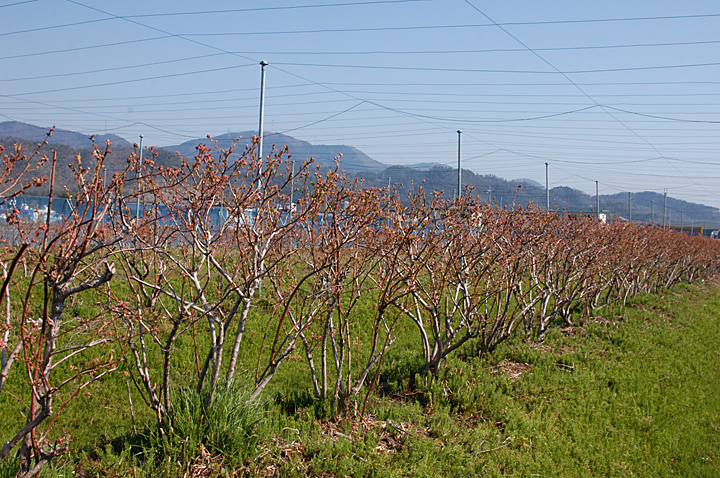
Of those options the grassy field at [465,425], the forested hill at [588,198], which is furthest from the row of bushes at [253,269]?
the forested hill at [588,198]

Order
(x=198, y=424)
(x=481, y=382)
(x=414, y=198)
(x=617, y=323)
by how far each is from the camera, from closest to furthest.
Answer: (x=198, y=424) < (x=481, y=382) < (x=414, y=198) < (x=617, y=323)

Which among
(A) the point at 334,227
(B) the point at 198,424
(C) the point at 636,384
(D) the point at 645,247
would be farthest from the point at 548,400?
(D) the point at 645,247

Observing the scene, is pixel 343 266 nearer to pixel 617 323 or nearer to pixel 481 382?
pixel 481 382

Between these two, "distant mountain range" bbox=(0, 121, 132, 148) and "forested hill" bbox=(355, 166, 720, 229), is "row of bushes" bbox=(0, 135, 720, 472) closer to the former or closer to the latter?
"distant mountain range" bbox=(0, 121, 132, 148)

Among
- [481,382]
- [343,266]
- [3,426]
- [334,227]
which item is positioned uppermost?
[334,227]

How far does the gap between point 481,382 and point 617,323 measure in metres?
5.47

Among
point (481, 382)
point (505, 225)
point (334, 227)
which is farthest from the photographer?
point (505, 225)

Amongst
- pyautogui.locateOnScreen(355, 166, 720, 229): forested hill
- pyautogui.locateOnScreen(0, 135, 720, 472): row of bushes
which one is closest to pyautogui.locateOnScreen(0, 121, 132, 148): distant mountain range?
pyautogui.locateOnScreen(0, 135, 720, 472): row of bushes

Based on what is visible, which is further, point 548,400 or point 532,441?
point 548,400

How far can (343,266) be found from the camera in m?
5.24

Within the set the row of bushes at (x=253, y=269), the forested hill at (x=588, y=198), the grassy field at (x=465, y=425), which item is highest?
the forested hill at (x=588, y=198)

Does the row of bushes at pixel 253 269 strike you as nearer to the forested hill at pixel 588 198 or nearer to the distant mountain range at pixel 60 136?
the distant mountain range at pixel 60 136

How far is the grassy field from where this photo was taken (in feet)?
12.6

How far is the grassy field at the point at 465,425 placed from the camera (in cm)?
385
